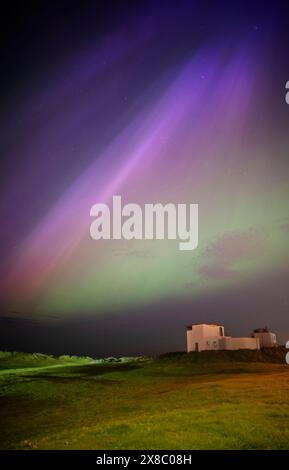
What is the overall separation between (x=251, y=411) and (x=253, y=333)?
9193 cm

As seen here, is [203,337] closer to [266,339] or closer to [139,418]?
[266,339]

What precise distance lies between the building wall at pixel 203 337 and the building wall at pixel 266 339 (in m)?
12.2

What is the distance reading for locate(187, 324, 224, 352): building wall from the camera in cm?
10275

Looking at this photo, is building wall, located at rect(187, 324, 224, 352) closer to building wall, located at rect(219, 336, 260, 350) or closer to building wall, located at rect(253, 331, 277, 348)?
building wall, located at rect(219, 336, 260, 350)

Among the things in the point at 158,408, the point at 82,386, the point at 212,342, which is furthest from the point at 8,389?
the point at 212,342

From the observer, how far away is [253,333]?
113250 mm

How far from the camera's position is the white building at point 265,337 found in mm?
110625

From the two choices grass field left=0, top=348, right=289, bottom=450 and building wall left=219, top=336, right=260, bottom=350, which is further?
building wall left=219, top=336, right=260, bottom=350

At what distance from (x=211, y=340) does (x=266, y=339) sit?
18.9 m

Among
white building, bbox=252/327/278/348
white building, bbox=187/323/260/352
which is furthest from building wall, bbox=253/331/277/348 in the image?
white building, bbox=187/323/260/352
